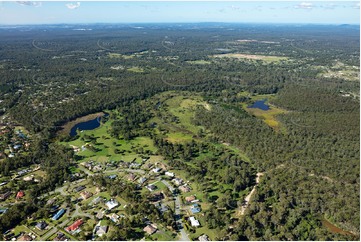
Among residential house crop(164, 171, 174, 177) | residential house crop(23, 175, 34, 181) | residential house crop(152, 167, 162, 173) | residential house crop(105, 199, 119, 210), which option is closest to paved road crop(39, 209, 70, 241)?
residential house crop(105, 199, 119, 210)

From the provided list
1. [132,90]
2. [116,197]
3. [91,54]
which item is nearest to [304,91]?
[132,90]

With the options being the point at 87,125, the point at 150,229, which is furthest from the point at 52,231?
the point at 87,125

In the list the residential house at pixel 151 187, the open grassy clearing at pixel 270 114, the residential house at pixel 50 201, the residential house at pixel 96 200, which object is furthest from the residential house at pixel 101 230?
the open grassy clearing at pixel 270 114

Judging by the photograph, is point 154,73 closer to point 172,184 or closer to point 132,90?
point 132,90

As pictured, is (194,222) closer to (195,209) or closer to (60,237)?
(195,209)

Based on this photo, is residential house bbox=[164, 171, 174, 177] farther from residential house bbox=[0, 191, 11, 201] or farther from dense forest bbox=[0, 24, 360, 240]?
residential house bbox=[0, 191, 11, 201]

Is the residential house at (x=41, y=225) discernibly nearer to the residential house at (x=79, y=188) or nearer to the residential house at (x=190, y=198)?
the residential house at (x=79, y=188)
